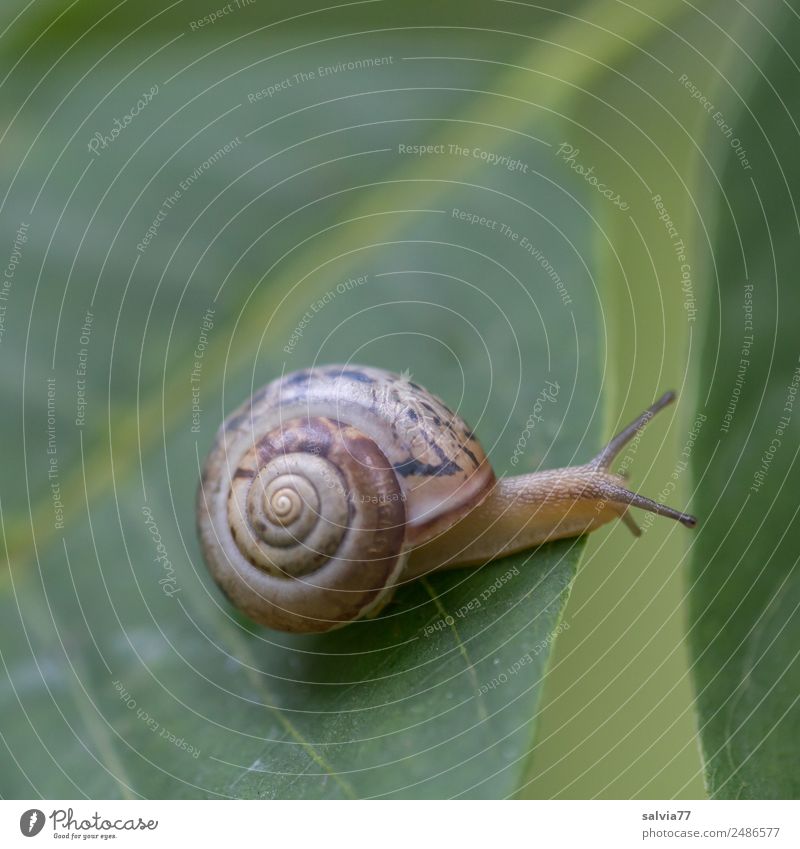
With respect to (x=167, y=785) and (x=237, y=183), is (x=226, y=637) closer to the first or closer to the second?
(x=167, y=785)

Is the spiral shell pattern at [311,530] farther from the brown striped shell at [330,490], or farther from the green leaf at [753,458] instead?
the green leaf at [753,458]

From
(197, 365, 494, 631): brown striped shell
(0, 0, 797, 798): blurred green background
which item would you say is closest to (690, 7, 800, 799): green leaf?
(0, 0, 797, 798): blurred green background

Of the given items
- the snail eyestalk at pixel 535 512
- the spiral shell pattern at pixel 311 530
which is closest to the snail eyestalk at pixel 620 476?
the snail eyestalk at pixel 535 512

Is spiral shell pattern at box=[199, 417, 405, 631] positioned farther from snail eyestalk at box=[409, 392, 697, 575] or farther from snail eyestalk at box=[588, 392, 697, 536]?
snail eyestalk at box=[588, 392, 697, 536]

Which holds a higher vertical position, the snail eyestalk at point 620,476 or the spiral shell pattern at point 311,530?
the spiral shell pattern at point 311,530

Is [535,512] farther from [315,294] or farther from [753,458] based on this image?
[315,294]
